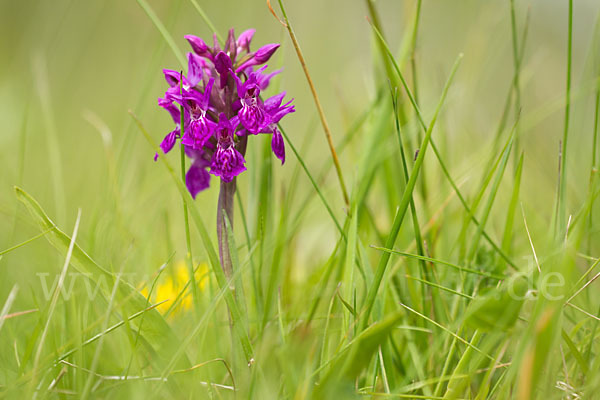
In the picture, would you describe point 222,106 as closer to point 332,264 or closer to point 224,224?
point 224,224

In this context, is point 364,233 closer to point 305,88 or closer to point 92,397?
point 92,397

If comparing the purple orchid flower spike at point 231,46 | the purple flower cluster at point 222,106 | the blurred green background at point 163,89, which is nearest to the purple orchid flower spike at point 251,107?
the purple flower cluster at point 222,106

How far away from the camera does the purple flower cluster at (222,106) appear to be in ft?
3.60

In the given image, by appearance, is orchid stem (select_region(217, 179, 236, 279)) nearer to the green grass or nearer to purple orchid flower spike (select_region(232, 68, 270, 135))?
the green grass

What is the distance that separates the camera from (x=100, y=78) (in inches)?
192

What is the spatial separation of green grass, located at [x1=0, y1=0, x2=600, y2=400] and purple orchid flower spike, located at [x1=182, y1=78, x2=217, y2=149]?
0.06m

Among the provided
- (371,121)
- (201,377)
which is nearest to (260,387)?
Answer: (201,377)

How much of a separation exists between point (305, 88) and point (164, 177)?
304 cm

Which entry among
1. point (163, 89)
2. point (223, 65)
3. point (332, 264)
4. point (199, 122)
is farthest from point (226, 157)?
point (163, 89)

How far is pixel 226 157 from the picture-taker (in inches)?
43.6

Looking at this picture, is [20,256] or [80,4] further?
[80,4]

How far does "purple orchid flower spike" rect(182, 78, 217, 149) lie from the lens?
109cm

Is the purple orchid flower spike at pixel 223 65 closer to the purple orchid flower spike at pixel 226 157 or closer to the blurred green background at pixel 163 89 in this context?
the purple orchid flower spike at pixel 226 157

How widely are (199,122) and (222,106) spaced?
80mm
